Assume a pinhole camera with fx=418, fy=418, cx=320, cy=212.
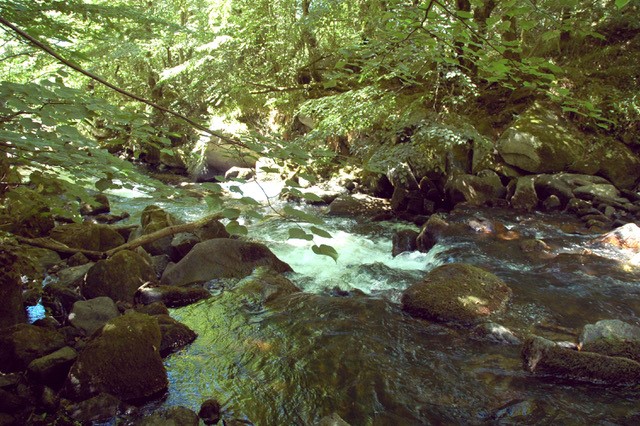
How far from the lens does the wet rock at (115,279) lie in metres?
4.79

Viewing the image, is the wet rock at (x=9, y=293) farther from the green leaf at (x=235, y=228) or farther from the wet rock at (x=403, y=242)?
the wet rock at (x=403, y=242)

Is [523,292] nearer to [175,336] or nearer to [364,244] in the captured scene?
[364,244]

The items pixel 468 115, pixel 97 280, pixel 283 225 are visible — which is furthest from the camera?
pixel 468 115

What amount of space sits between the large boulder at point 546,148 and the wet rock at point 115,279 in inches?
331

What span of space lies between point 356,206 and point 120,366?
735cm

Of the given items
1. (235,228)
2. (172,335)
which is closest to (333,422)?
(235,228)

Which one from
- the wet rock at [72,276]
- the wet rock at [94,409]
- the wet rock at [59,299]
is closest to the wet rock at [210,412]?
the wet rock at [94,409]

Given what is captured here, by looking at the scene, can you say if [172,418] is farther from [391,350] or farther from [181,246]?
[181,246]

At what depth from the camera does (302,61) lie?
11602mm

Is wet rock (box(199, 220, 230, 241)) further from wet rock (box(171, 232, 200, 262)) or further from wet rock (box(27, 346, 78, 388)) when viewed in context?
wet rock (box(27, 346, 78, 388))

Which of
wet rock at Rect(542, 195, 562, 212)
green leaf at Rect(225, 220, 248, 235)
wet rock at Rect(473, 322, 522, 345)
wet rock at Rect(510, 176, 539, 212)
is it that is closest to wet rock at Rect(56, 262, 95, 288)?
green leaf at Rect(225, 220, 248, 235)

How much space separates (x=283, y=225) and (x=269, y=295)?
3746 millimetres

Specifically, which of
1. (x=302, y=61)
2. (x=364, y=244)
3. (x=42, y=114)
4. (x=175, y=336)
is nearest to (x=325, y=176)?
(x=302, y=61)

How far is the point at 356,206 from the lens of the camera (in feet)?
32.8
